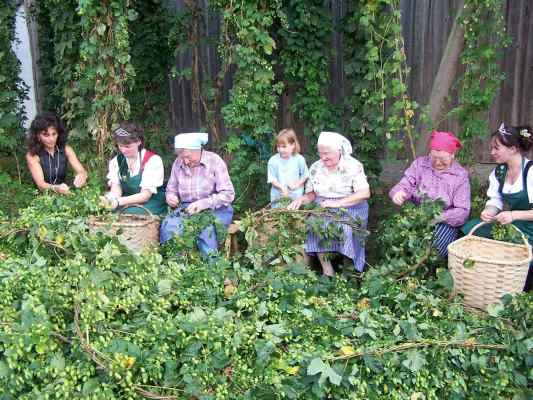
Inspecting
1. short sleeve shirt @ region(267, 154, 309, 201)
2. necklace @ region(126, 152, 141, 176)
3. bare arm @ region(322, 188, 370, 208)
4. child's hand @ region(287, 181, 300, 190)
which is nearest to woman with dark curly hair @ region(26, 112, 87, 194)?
necklace @ region(126, 152, 141, 176)

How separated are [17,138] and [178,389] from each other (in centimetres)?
509

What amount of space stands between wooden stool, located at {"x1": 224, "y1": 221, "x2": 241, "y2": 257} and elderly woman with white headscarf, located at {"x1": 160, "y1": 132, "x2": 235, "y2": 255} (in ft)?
A: 0.42

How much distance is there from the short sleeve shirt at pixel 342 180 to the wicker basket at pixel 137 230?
1.19 m

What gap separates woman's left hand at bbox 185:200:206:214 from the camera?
391 centimetres

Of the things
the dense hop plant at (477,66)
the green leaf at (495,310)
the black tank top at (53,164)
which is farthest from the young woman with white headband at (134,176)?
the green leaf at (495,310)

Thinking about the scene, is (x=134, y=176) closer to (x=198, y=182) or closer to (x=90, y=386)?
(x=198, y=182)

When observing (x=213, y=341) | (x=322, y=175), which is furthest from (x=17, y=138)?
(x=213, y=341)

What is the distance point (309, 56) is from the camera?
16.4 feet

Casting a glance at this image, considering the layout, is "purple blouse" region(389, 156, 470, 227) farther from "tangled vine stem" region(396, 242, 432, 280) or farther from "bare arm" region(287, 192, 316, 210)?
"bare arm" region(287, 192, 316, 210)

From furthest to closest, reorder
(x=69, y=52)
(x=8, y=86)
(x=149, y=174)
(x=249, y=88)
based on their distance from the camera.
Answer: (x=8, y=86)
(x=69, y=52)
(x=249, y=88)
(x=149, y=174)

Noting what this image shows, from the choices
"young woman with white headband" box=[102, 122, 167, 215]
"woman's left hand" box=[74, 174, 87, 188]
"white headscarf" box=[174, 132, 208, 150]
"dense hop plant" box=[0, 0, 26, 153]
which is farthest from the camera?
"dense hop plant" box=[0, 0, 26, 153]

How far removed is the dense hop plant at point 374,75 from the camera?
4113mm

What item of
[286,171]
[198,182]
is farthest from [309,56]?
[198,182]

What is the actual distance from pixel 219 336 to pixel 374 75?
108 inches
